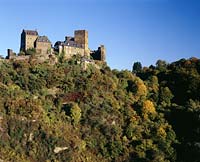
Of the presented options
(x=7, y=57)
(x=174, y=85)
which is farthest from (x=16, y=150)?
(x=174, y=85)

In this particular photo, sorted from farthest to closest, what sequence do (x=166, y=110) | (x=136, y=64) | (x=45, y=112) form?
1. (x=136, y=64)
2. (x=166, y=110)
3. (x=45, y=112)

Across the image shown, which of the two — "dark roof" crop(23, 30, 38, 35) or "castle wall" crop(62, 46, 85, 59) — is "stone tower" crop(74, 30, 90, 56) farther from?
"dark roof" crop(23, 30, 38, 35)

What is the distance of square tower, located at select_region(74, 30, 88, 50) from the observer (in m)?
104

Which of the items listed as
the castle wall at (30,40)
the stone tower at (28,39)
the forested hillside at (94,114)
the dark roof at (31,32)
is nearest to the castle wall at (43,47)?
the castle wall at (30,40)

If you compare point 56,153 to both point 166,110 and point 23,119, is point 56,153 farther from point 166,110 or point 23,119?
point 166,110

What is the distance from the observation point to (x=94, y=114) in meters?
88.4

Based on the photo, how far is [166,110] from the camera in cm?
9469

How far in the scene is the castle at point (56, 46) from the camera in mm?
98500

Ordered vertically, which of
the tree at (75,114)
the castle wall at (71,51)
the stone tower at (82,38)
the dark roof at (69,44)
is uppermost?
the stone tower at (82,38)

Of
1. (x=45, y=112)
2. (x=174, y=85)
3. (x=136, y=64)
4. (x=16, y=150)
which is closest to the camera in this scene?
(x=16, y=150)

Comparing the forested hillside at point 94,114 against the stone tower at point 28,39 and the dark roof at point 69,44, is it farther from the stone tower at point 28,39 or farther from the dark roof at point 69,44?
the stone tower at point 28,39

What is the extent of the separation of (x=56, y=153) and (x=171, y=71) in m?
30.2

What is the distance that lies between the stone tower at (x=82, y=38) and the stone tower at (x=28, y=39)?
6.92 meters

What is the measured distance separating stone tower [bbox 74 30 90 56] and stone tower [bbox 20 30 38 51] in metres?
6.92
